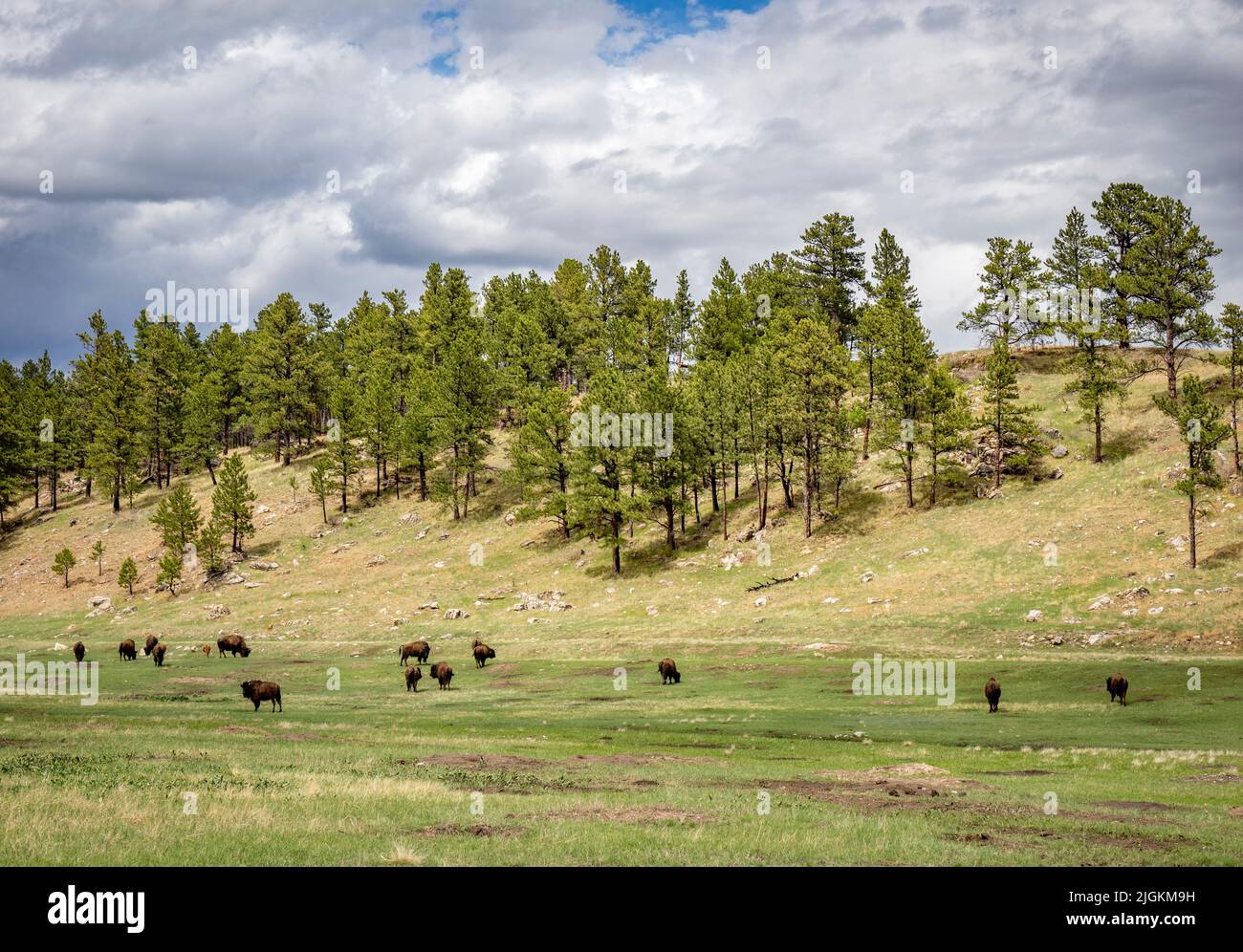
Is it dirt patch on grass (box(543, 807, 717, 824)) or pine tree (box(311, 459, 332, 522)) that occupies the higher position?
pine tree (box(311, 459, 332, 522))

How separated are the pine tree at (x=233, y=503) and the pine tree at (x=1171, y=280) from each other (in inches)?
3578

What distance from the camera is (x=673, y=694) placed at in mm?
43906

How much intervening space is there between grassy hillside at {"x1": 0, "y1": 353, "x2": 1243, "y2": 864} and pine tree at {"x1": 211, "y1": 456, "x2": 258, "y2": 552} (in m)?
4.02

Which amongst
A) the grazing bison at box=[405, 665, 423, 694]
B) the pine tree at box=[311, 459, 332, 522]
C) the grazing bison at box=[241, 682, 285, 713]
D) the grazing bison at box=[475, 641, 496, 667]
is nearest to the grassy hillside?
the grazing bison at box=[405, 665, 423, 694]

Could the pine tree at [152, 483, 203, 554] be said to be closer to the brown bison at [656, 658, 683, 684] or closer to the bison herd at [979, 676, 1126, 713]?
the brown bison at [656, 658, 683, 684]

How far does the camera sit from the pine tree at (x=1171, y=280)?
81375mm

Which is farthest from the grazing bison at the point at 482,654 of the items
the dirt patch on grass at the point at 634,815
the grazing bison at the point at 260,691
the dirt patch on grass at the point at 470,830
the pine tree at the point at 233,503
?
the pine tree at the point at 233,503

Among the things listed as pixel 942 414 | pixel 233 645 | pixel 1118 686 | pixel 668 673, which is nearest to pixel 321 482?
pixel 233 645

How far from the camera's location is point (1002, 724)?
34562 millimetres

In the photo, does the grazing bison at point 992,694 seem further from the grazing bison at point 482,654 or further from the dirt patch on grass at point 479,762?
the grazing bison at point 482,654

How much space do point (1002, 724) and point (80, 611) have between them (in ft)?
A: 297

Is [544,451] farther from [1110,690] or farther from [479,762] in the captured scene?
[479,762]

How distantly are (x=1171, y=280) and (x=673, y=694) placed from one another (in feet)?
227

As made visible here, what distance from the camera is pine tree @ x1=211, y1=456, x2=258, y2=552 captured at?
92.4m
